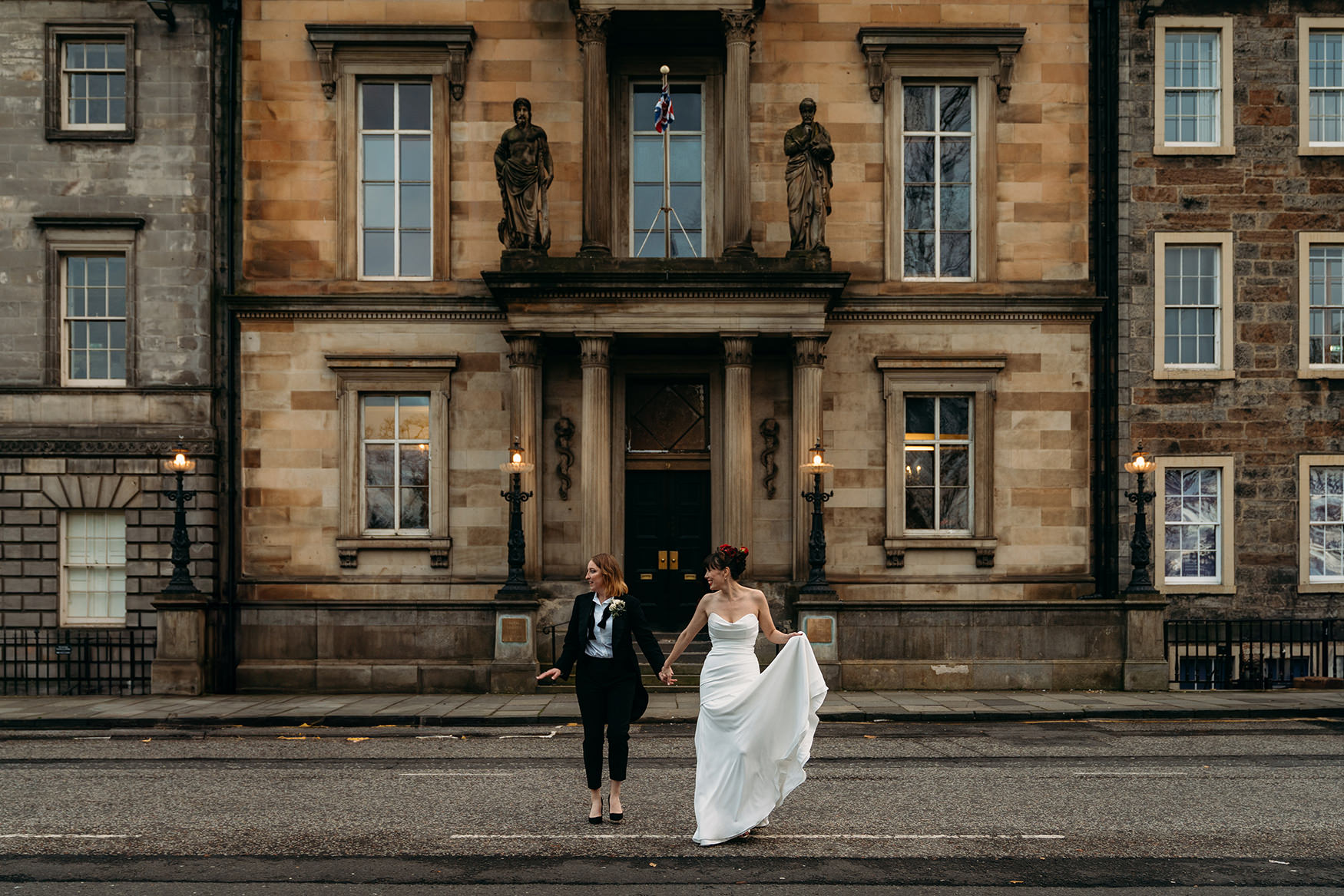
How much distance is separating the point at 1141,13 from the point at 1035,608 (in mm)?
11561

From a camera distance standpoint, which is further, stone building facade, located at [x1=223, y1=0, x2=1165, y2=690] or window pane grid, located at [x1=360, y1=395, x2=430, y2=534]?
window pane grid, located at [x1=360, y1=395, x2=430, y2=534]

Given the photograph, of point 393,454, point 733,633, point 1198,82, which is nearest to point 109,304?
point 393,454

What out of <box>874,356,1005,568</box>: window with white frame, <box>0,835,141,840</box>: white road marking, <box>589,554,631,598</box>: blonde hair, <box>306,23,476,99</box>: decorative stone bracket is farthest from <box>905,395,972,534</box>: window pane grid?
<box>0,835,141,840</box>: white road marking

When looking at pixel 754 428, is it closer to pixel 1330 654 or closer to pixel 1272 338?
pixel 1272 338

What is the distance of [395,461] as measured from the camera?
66.3ft

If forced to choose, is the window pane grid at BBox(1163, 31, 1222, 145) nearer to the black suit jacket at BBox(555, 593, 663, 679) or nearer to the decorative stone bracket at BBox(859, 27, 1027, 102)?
the decorative stone bracket at BBox(859, 27, 1027, 102)

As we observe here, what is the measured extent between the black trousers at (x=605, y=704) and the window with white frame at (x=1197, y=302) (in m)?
16.0

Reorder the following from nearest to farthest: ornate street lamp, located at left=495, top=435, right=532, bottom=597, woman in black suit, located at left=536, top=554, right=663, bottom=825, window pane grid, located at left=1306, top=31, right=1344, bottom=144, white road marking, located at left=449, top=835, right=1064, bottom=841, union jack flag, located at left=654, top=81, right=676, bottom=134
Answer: white road marking, located at left=449, top=835, right=1064, bottom=841 < woman in black suit, located at left=536, top=554, right=663, bottom=825 < ornate street lamp, located at left=495, top=435, right=532, bottom=597 < union jack flag, located at left=654, top=81, right=676, bottom=134 < window pane grid, located at left=1306, top=31, right=1344, bottom=144

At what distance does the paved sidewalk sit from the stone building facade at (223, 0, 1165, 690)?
9.86 ft

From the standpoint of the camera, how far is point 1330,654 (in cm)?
Answer: 1998

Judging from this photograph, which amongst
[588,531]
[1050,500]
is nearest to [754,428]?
[588,531]

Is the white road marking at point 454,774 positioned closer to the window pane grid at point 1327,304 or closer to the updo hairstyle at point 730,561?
the updo hairstyle at point 730,561

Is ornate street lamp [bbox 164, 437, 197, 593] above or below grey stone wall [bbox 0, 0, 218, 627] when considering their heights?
below

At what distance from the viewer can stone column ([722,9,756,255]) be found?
19125mm
